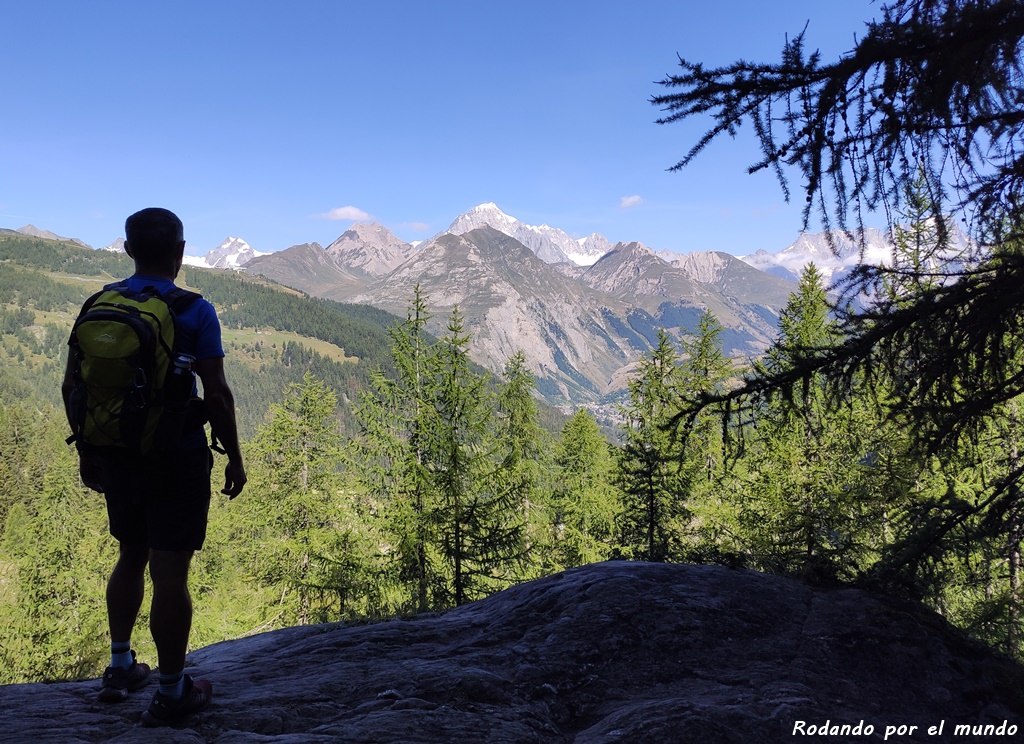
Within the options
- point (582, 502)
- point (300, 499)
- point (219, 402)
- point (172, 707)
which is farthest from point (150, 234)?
point (582, 502)

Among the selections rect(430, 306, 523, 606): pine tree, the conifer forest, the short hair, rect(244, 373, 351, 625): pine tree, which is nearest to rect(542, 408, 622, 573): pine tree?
the conifer forest

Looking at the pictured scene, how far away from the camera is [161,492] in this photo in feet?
11.1

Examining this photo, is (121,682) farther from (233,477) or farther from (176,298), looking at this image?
(176,298)

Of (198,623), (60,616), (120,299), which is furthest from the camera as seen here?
(60,616)

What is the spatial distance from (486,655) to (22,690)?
333 centimetres

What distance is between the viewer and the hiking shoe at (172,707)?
11.0ft

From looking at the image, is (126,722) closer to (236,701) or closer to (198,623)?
(236,701)

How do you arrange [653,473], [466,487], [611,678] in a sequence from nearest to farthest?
[611,678], [653,473], [466,487]

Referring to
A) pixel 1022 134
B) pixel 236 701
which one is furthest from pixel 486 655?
pixel 1022 134

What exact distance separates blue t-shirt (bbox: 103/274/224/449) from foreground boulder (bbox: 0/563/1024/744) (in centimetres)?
170

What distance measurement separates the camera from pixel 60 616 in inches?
855

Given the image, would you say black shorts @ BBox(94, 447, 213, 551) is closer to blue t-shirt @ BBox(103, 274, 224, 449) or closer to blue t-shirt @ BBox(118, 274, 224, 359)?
blue t-shirt @ BBox(103, 274, 224, 449)

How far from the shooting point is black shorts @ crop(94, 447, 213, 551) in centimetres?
335

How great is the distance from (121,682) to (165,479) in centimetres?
156
